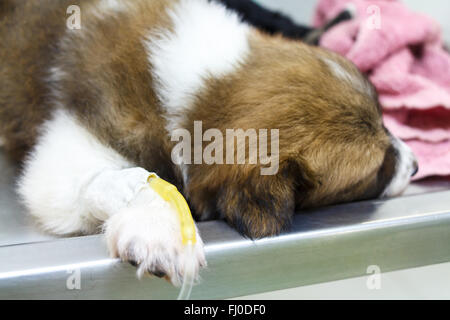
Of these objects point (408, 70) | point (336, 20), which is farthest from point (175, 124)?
point (336, 20)

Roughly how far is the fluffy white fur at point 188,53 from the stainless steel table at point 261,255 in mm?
374

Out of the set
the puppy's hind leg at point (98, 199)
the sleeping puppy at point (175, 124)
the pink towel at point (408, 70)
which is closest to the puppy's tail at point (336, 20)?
the pink towel at point (408, 70)

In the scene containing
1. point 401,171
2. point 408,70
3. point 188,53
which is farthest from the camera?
point 408,70

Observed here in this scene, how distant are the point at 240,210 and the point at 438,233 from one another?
518mm

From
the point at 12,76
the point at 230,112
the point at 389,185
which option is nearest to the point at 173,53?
the point at 230,112

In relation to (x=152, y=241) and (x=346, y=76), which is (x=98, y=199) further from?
(x=346, y=76)

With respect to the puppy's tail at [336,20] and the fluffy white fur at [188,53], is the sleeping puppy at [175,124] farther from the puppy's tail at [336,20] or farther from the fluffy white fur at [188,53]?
the puppy's tail at [336,20]

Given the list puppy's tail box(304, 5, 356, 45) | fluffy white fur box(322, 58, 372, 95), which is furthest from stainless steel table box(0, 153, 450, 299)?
puppy's tail box(304, 5, 356, 45)

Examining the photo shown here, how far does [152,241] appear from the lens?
44.3 inches

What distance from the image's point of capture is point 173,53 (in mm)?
1434

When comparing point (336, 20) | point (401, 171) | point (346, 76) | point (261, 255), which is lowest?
point (261, 255)

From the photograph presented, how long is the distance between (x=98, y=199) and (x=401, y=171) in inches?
35.7

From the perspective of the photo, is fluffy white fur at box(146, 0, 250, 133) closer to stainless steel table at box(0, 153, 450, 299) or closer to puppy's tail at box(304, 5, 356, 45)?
stainless steel table at box(0, 153, 450, 299)
